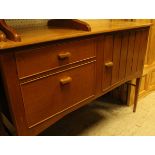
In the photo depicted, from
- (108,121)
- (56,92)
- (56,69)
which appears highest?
(56,69)

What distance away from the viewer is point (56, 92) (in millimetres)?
969

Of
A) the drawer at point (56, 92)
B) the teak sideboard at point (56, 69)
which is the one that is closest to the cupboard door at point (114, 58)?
the teak sideboard at point (56, 69)

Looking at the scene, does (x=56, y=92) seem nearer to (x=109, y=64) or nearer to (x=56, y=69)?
(x=56, y=69)

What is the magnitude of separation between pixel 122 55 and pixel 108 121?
0.71 metres

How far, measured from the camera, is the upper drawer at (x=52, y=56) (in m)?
0.79

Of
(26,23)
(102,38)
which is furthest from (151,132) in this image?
(26,23)

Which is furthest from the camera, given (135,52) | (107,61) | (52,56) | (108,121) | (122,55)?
(108,121)

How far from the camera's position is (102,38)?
111cm

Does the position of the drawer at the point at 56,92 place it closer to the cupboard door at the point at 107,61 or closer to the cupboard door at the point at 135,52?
the cupboard door at the point at 107,61

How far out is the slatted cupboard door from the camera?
1.20m

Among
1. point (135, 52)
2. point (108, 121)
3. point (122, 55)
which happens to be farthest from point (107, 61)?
point (108, 121)

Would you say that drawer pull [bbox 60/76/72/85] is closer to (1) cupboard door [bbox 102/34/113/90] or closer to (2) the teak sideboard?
(2) the teak sideboard

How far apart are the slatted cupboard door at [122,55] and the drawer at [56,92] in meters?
0.15
